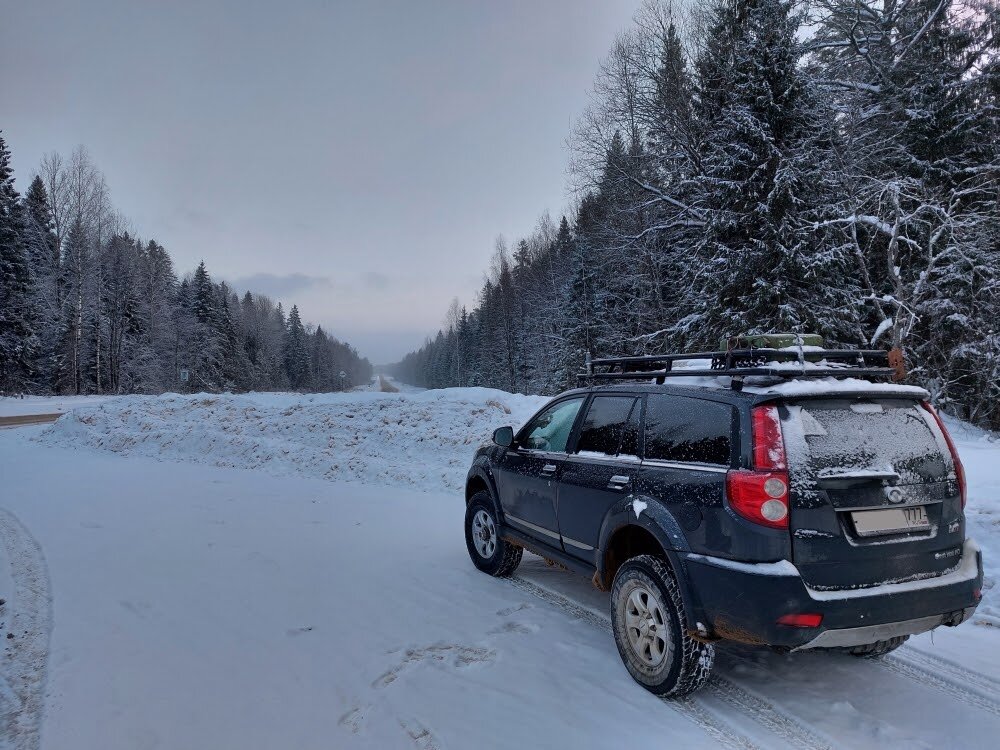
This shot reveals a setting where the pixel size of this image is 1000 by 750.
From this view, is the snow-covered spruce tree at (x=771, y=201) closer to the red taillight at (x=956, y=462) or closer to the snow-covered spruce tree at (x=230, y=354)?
the red taillight at (x=956, y=462)

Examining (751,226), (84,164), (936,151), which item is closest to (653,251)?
(751,226)

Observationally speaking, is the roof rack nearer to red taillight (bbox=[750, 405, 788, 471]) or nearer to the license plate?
red taillight (bbox=[750, 405, 788, 471])

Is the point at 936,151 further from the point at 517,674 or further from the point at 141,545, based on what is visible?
the point at 141,545

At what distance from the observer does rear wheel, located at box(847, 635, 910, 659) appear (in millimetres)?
3383

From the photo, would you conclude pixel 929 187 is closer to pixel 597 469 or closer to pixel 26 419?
pixel 597 469

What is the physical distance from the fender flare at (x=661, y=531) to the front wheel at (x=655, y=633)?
8 cm

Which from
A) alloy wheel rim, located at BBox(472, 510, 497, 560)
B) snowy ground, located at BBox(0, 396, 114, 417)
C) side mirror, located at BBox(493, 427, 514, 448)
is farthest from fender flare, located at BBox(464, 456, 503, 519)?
snowy ground, located at BBox(0, 396, 114, 417)


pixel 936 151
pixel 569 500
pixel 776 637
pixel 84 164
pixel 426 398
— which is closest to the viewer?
pixel 776 637

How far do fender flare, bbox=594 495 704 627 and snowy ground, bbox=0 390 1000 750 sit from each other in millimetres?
681

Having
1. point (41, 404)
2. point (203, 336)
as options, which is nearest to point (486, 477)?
point (41, 404)

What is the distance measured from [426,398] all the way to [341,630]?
35.5 feet

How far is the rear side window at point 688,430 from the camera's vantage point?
303cm

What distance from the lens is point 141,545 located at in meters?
6.52

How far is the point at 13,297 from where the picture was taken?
3266 centimetres
